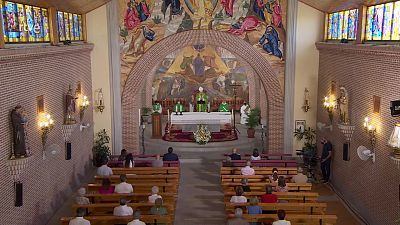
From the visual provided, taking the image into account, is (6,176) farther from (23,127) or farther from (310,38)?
(310,38)

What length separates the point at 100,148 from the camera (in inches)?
763

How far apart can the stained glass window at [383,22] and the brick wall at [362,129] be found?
0.53m

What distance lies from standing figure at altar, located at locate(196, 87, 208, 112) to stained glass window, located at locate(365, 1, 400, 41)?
14.0 meters

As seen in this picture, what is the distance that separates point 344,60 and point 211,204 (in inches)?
256

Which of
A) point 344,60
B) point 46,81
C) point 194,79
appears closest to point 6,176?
point 46,81

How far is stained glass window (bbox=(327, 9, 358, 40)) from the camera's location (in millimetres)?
15461

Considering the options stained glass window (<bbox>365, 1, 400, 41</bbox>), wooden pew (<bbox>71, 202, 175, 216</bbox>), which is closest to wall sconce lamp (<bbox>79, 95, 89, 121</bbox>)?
wooden pew (<bbox>71, 202, 175, 216</bbox>)

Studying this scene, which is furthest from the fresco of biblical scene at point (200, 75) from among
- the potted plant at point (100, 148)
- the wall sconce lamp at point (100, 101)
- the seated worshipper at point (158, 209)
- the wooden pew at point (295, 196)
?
the seated worshipper at point (158, 209)

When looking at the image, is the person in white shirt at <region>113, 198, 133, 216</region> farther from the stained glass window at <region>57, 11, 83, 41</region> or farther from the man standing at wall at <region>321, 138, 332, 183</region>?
the man standing at wall at <region>321, 138, 332, 183</region>

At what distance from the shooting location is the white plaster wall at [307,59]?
1912 cm

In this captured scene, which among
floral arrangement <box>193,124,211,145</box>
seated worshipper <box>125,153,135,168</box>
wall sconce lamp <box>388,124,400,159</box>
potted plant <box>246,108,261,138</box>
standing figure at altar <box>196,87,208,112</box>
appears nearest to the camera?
wall sconce lamp <box>388,124,400,159</box>

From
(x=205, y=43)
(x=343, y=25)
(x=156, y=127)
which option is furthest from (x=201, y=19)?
(x=156, y=127)

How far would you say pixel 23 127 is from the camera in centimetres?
1111

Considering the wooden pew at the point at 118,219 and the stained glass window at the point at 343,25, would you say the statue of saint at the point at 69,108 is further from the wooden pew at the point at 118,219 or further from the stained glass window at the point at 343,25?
the stained glass window at the point at 343,25
